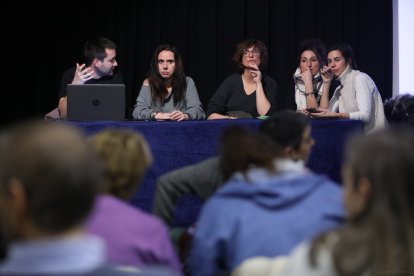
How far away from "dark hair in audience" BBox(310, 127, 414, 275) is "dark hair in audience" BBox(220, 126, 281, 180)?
682 mm

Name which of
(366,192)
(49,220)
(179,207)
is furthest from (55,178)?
(179,207)

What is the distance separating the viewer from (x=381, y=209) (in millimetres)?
1386

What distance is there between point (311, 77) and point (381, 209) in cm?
383

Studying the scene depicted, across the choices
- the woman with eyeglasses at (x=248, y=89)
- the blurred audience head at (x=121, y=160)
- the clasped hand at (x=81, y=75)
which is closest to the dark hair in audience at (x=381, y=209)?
the blurred audience head at (x=121, y=160)

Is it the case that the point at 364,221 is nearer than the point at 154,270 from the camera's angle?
No

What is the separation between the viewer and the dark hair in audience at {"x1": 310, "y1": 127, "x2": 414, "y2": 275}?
1381 mm

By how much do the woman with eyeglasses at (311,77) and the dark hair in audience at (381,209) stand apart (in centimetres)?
371

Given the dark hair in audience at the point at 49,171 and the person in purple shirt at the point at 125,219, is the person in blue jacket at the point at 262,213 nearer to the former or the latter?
the person in purple shirt at the point at 125,219

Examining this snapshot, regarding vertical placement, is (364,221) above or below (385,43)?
below

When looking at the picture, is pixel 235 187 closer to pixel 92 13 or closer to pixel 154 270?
pixel 154 270

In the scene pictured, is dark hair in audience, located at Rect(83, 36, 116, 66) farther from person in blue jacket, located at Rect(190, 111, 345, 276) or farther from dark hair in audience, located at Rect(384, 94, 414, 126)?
person in blue jacket, located at Rect(190, 111, 345, 276)

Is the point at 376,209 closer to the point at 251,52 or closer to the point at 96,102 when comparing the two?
the point at 96,102

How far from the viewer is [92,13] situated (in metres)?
7.00

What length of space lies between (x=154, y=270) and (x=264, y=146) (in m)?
A: 1.02
